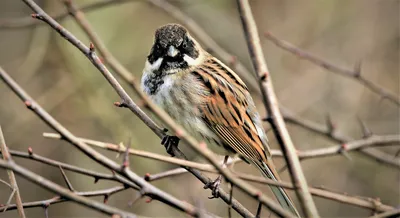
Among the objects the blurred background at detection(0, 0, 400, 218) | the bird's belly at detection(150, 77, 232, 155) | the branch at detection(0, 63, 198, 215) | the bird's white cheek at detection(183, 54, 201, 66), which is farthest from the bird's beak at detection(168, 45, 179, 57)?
the blurred background at detection(0, 0, 400, 218)

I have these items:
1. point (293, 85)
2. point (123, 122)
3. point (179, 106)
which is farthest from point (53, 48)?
point (179, 106)

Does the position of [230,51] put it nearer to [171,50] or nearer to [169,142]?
[171,50]

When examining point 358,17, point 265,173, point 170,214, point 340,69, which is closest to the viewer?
point 265,173

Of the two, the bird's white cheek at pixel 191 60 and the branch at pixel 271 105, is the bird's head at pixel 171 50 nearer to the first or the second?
the bird's white cheek at pixel 191 60

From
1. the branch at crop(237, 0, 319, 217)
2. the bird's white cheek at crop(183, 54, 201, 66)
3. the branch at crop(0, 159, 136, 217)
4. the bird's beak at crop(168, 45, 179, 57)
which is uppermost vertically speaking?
the bird's white cheek at crop(183, 54, 201, 66)

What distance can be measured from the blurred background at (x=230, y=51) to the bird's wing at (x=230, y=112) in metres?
1.89

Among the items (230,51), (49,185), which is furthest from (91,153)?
(230,51)

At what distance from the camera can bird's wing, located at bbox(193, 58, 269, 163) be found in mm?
4461

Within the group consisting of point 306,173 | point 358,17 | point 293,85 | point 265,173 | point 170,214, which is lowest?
point 265,173

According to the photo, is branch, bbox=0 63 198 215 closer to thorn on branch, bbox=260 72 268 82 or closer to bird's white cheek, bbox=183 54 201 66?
thorn on branch, bbox=260 72 268 82

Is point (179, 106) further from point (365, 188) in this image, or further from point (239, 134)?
point (365, 188)

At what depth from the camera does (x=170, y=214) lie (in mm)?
6723

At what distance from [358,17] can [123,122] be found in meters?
3.88

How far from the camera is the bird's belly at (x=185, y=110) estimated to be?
170 inches
